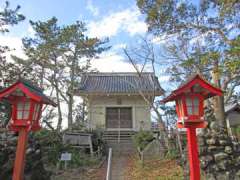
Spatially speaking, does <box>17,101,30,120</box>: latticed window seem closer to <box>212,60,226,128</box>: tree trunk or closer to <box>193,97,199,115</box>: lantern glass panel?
<box>193,97,199,115</box>: lantern glass panel

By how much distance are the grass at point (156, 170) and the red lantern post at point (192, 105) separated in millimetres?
3550

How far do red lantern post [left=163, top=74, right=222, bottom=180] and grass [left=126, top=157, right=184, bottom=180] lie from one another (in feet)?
11.6

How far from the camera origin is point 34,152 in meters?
7.20

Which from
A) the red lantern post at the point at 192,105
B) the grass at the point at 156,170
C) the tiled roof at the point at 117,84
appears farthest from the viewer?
the tiled roof at the point at 117,84

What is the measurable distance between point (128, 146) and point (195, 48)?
766 cm

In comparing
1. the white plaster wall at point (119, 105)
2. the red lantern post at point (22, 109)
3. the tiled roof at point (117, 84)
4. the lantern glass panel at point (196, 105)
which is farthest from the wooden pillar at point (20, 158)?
the white plaster wall at point (119, 105)

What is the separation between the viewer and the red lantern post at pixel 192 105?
189 inches

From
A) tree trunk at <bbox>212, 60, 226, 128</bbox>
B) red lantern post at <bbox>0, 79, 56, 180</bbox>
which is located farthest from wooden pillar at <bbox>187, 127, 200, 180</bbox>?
tree trunk at <bbox>212, 60, 226, 128</bbox>

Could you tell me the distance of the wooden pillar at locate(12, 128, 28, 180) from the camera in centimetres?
488

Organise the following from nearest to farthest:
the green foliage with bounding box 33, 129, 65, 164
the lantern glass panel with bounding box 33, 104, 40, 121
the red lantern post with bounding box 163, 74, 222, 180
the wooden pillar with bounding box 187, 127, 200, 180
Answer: the wooden pillar with bounding box 187, 127, 200, 180, the red lantern post with bounding box 163, 74, 222, 180, the lantern glass panel with bounding box 33, 104, 40, 121, the green foliage with bounding box 33, 129, 65, 164

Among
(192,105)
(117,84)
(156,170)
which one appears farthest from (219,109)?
(117,84)

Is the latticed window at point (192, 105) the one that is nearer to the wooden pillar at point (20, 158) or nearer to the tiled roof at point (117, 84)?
the wooden pillar at point (20, 158)

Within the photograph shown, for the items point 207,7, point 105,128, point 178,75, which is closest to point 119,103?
point 105,128

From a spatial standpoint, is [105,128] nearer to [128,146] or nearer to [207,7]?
[128,146]
